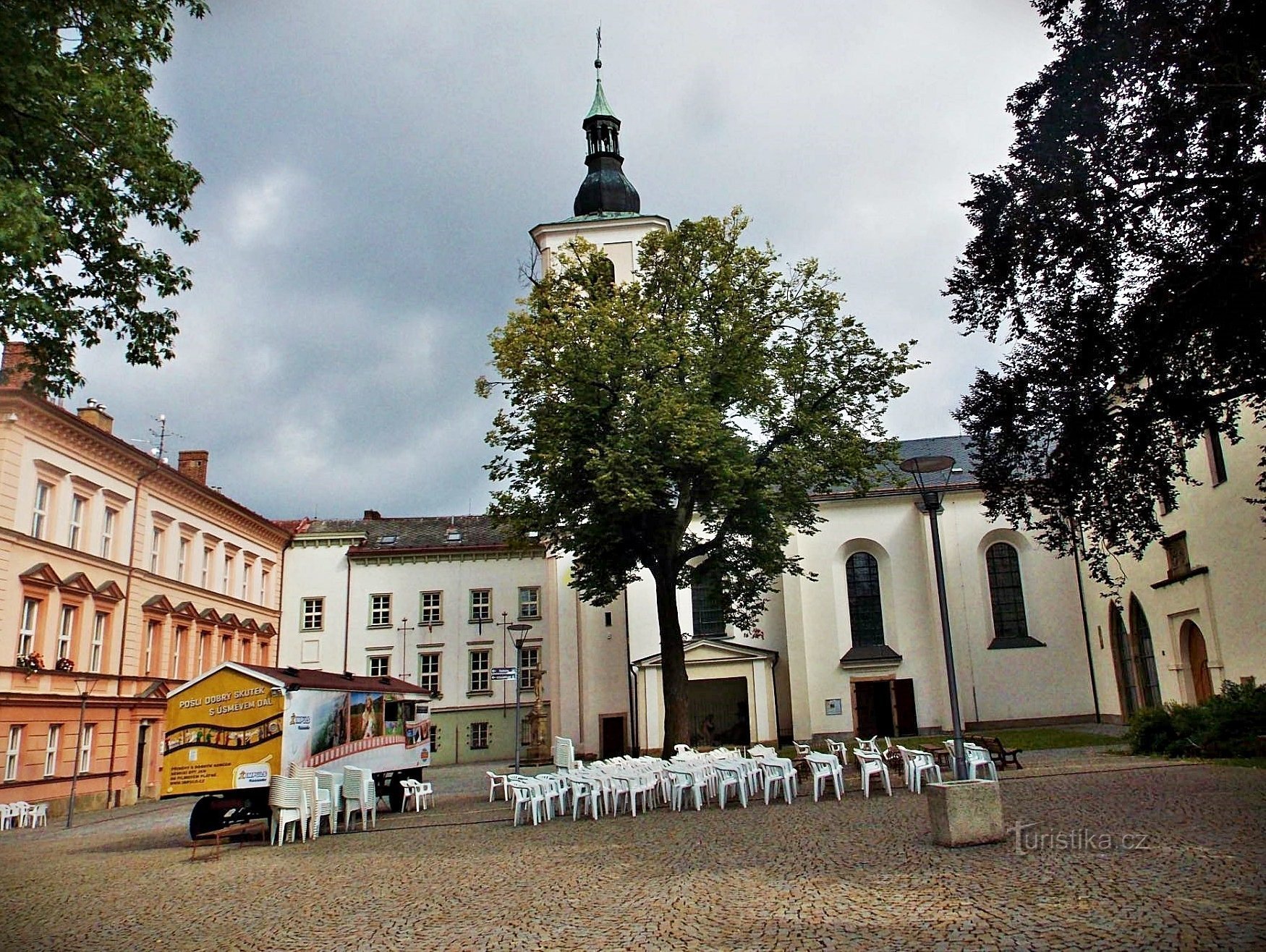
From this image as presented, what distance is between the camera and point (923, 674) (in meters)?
36.7

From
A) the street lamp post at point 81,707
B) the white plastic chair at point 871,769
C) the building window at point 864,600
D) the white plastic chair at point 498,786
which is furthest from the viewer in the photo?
the building window at point 864,600

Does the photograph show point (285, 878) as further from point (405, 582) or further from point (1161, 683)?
point (405, 582)

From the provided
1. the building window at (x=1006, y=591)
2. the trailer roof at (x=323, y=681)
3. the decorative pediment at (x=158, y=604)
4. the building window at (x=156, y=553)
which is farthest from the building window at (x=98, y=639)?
the building window at (x=1006, y=591)

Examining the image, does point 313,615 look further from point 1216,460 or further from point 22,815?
point 1216,460

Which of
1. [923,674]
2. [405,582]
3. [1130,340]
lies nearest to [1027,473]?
[1130,340]

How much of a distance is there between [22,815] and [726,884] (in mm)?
21533

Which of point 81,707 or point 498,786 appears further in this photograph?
point 81,707

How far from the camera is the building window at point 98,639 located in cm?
2922

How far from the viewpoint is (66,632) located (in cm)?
2802

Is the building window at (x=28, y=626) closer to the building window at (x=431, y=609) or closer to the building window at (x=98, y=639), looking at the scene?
the building window at (x=98, y=639)

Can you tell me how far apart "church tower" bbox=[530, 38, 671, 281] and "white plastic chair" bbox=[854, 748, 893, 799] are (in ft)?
73.1

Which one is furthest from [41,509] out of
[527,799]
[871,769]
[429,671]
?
[871,769]

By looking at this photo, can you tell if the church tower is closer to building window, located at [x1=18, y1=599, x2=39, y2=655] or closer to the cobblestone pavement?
building window, located at [x1=18, y1=599, x2=39, y2=655]

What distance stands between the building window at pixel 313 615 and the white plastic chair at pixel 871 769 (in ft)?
106
